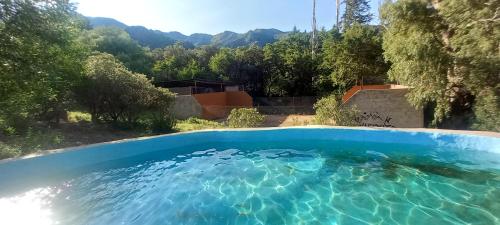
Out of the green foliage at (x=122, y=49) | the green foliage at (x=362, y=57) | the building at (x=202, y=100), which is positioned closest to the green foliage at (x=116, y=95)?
the building at (x=202, y=100)

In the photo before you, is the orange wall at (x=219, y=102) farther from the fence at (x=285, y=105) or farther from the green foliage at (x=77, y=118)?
the green foliage at (x=77, y=118)

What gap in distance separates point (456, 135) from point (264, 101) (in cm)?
2264

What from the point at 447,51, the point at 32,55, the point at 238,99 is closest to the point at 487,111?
the point at 447,51

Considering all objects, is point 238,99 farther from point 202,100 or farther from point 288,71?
point 288,71

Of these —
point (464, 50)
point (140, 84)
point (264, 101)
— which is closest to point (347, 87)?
point (264, 101)

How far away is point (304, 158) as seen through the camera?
9.79m

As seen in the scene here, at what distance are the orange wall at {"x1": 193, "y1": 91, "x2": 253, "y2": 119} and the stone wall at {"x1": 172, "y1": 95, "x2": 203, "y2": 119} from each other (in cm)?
44

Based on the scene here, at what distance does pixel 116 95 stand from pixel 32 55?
4375 millimetres

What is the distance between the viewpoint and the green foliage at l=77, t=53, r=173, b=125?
46.3 feet

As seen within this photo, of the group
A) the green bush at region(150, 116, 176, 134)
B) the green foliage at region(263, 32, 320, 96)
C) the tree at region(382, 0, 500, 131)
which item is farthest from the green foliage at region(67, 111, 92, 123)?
the green foliage at region(263, 32, 320, 96)

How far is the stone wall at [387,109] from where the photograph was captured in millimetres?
15977

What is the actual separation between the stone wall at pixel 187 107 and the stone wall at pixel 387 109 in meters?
10.2

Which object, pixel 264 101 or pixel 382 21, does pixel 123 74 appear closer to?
pixel 382 21

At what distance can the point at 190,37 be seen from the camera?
15312 cm
